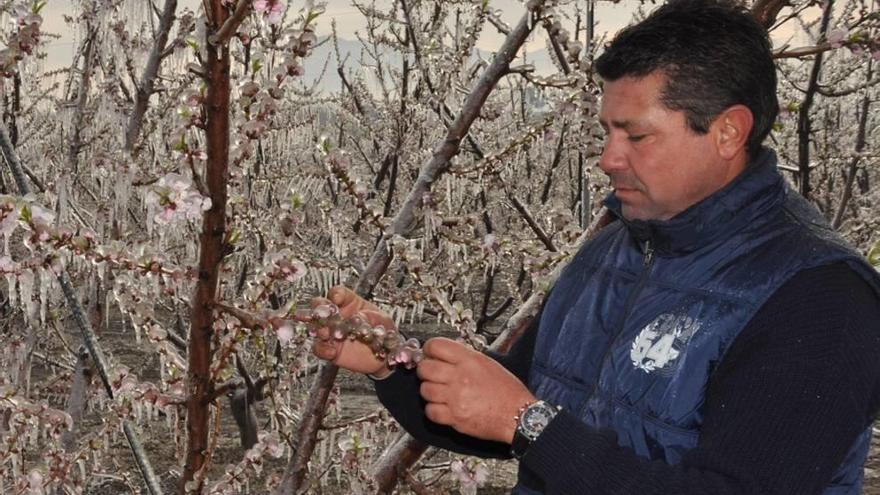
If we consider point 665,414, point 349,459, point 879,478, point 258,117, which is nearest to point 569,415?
point 665,414

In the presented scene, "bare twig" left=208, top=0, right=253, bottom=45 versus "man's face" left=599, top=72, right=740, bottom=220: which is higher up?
"bare twig" left=208, top=0, right=253, bottom=45

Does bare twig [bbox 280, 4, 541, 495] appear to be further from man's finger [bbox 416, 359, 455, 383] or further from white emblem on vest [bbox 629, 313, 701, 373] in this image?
white emblem on vest [bbox 629, 313, 701, 373]

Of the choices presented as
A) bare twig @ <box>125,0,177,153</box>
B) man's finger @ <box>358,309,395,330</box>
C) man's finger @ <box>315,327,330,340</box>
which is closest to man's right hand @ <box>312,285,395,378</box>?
man's finger @ <box>358,309,395,330</box>

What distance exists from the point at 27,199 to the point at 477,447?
3.83ft

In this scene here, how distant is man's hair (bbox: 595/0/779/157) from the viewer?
1653mm

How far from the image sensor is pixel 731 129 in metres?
1.67

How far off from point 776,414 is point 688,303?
0.99 ft

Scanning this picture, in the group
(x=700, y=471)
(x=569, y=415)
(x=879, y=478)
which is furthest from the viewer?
(x=879, y=478)

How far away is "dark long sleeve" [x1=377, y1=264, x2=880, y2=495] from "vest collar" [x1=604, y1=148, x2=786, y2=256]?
0.63ft

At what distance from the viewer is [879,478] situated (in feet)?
26.2

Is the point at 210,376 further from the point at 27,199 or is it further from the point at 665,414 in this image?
the point at 665,414

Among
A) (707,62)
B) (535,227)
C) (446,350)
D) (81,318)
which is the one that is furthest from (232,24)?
(535,227)

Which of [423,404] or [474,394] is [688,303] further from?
[423,404]

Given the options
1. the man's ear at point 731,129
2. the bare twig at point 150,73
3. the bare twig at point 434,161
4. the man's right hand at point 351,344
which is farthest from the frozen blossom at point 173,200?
the bare twig at point 150,73
